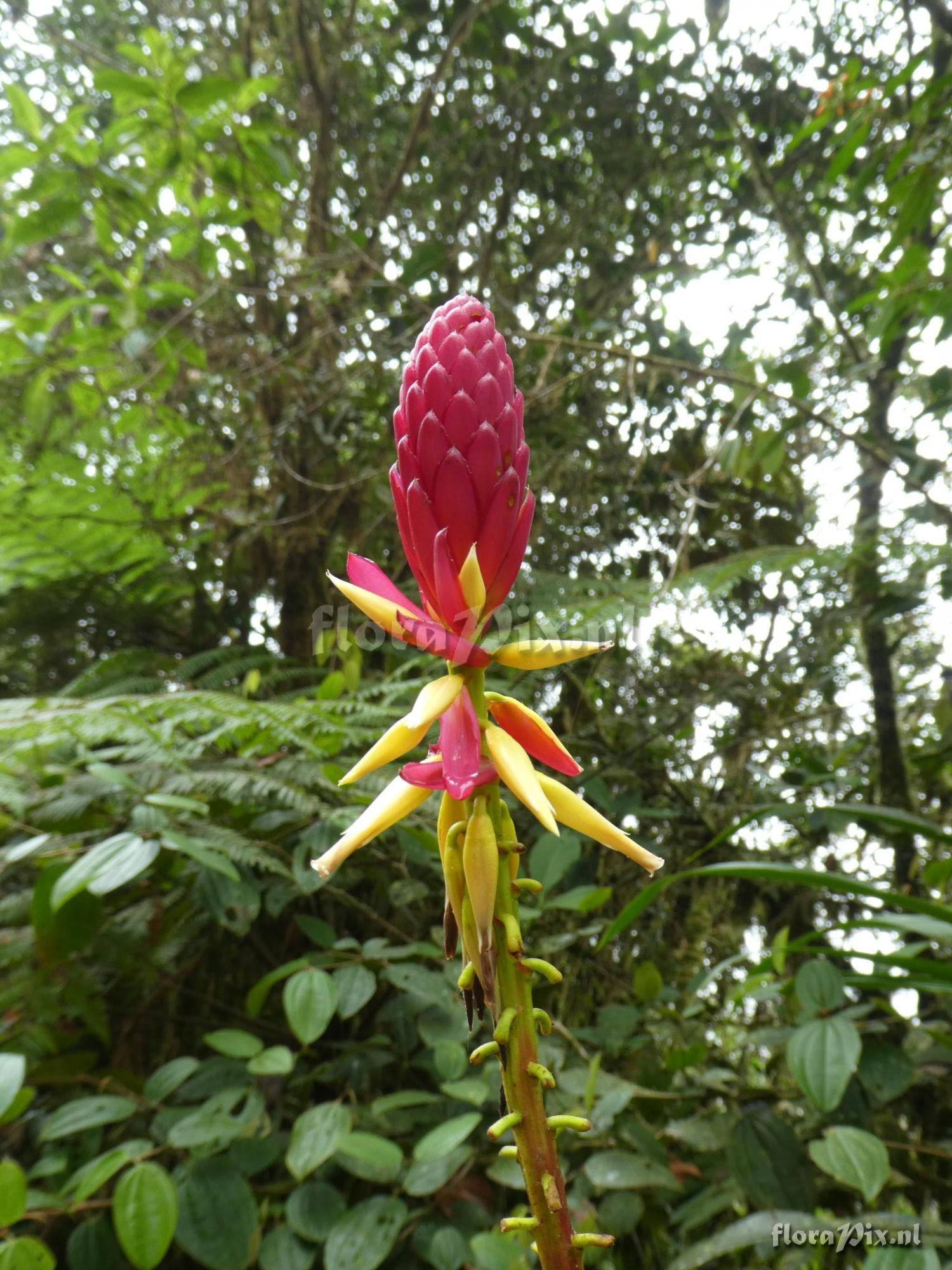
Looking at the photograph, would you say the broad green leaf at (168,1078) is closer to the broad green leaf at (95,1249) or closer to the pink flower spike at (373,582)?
the broad green leaf at (95,1249)

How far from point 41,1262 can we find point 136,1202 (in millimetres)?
81

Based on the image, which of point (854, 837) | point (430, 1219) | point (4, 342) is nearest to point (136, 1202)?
point (430, 1219)

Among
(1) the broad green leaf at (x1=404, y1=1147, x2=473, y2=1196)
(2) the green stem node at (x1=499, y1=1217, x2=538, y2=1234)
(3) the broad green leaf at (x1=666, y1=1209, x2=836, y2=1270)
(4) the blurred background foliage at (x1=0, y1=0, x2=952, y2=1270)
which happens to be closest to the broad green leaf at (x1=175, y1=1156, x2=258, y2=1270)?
(4) the blurred background foliage at (x1=0, y1=0, x2=952, y2=1270)

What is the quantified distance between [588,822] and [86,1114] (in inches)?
33.2

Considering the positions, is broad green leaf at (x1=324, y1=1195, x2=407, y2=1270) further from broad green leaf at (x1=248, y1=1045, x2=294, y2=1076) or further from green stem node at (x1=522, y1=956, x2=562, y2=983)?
green stem node at (x1=522, y1=956, x2=562, y2=983)

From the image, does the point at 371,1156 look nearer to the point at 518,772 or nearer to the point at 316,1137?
the point at 316,1137

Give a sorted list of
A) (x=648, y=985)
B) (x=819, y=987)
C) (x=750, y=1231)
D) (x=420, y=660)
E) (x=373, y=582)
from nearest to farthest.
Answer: (x=373, y=582), (x=750, y=1231), (x=819, y=987), (x=648, y=985), (x=420, y=660)

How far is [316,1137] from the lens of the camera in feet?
2.65

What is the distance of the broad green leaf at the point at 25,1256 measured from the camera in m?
0.66

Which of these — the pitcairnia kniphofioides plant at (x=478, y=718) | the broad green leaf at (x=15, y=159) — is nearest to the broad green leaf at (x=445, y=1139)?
the pitcairnia kniphofioides plant at (x=478, y=718)

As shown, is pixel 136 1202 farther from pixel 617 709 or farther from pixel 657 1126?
pixel 617 709

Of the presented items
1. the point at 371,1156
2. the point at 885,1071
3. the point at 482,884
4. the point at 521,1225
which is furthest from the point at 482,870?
the point at 885,1071

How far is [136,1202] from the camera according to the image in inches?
28.4

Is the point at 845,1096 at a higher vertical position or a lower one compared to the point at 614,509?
lower
